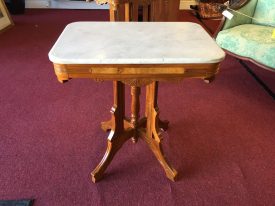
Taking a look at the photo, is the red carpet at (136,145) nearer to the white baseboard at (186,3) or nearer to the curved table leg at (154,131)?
the curved table leg at (154,131)

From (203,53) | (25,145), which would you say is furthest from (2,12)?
(203,53)

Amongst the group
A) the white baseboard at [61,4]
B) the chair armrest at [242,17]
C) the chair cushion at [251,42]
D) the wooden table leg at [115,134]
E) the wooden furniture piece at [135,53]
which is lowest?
the white baseboard at [61,4]

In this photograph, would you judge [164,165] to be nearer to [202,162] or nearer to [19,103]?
[202,162]

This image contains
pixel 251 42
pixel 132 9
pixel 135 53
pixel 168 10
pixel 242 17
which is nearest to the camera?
pixel 135 53

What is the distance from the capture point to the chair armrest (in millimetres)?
2232

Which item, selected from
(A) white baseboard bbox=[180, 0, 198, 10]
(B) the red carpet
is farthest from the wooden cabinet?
(A) white baseboard bbox=[180, 0, 198, 10]

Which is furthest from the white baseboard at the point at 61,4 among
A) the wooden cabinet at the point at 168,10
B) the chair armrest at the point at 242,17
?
the chair armrest at the point at 242,17

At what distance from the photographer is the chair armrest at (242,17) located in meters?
2.23

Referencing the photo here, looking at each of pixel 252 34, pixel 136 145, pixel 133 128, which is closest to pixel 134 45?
pixel 133 128

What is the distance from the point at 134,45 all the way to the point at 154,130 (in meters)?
0.56

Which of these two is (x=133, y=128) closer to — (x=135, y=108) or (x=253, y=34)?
(x=135, y=108)

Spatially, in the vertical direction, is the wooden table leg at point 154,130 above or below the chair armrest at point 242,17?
below

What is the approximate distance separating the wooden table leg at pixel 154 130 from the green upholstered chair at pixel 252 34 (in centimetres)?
103

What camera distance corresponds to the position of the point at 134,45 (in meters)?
1.08
